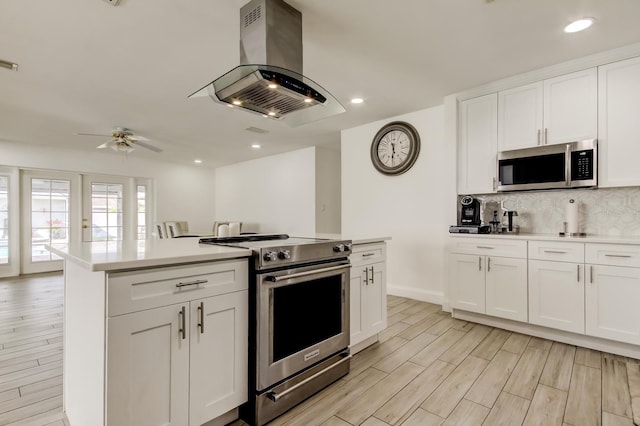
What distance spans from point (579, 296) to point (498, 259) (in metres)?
0.64

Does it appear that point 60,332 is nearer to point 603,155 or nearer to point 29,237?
point 29,237

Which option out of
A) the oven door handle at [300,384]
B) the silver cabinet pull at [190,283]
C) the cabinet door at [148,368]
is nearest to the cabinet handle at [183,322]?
the cabinet door at [148,368]

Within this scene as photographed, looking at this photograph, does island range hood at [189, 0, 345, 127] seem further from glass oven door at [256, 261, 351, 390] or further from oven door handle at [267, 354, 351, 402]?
oven door handle at [267, 354, 351, 402]

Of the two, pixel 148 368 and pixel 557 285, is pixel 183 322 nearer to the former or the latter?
pixel 148 368

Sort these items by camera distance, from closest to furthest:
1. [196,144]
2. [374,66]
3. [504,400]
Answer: [504,400]
[374,66]
[196,144]

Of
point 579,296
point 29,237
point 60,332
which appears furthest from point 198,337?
point 29,237

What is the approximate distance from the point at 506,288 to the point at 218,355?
2.64 meters

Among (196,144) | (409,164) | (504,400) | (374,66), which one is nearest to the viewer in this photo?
(504,400)

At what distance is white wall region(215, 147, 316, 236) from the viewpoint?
6051 mm

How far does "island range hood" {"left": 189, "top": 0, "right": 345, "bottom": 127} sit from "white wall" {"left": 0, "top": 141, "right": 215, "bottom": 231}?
5797 mm

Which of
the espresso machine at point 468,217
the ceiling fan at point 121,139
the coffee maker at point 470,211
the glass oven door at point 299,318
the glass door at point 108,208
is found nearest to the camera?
the glass oven door at point 299,318

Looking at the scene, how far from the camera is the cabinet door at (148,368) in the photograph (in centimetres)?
122

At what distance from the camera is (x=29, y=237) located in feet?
19.0

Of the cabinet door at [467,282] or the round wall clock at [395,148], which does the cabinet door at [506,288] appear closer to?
the cabinet door at [467,282]
